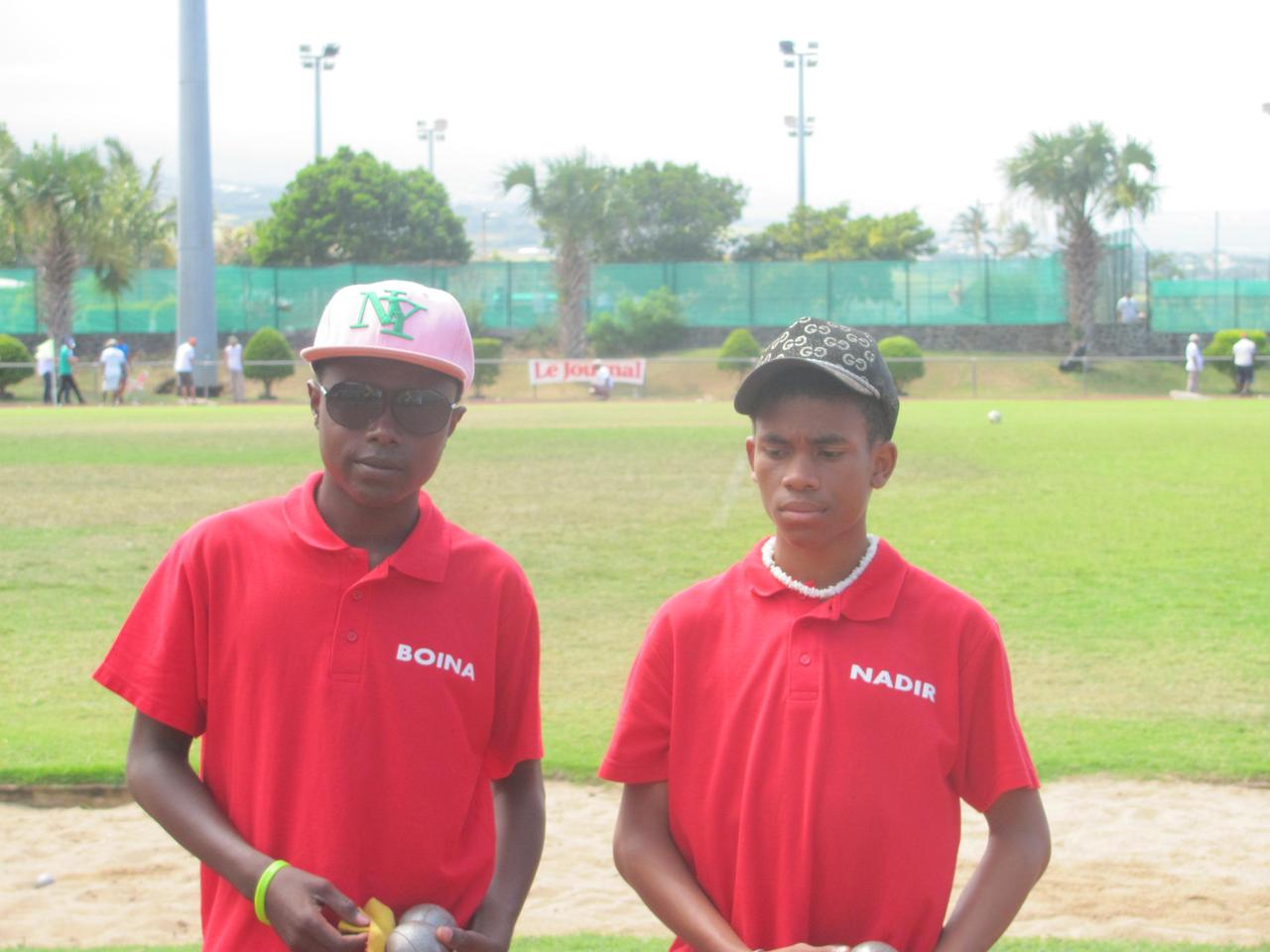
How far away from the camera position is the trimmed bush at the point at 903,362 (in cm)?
4184

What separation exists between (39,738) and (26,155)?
136 ft

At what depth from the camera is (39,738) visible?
25.0 ft

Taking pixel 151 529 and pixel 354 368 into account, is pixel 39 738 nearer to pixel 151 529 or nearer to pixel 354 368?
pixel 354 368

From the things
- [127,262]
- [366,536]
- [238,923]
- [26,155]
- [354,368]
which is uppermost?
[26,155]

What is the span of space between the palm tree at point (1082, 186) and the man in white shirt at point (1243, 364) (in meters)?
6.72

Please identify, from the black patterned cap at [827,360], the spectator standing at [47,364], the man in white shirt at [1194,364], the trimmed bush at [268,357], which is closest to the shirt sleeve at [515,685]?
the black patterned cap at [827,360]

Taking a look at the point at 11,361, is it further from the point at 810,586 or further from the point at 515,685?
the point at 810,586

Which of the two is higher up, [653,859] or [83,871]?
[653,859]

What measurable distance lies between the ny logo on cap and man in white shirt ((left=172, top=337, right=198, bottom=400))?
37296 mm

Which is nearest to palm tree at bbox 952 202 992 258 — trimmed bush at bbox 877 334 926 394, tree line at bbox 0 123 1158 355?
tree line at bbox 0 123 1158 355

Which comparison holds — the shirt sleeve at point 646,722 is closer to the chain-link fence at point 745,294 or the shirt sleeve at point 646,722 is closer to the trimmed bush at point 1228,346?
the trimmed bush at point 1228,346

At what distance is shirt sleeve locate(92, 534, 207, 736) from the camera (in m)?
2.82

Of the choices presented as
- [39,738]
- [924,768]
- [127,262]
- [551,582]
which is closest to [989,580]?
[551,582]

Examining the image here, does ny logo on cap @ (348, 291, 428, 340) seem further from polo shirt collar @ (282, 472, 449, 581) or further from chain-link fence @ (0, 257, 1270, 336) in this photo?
chain-link fence @ (0, 257, 1270, 336)
